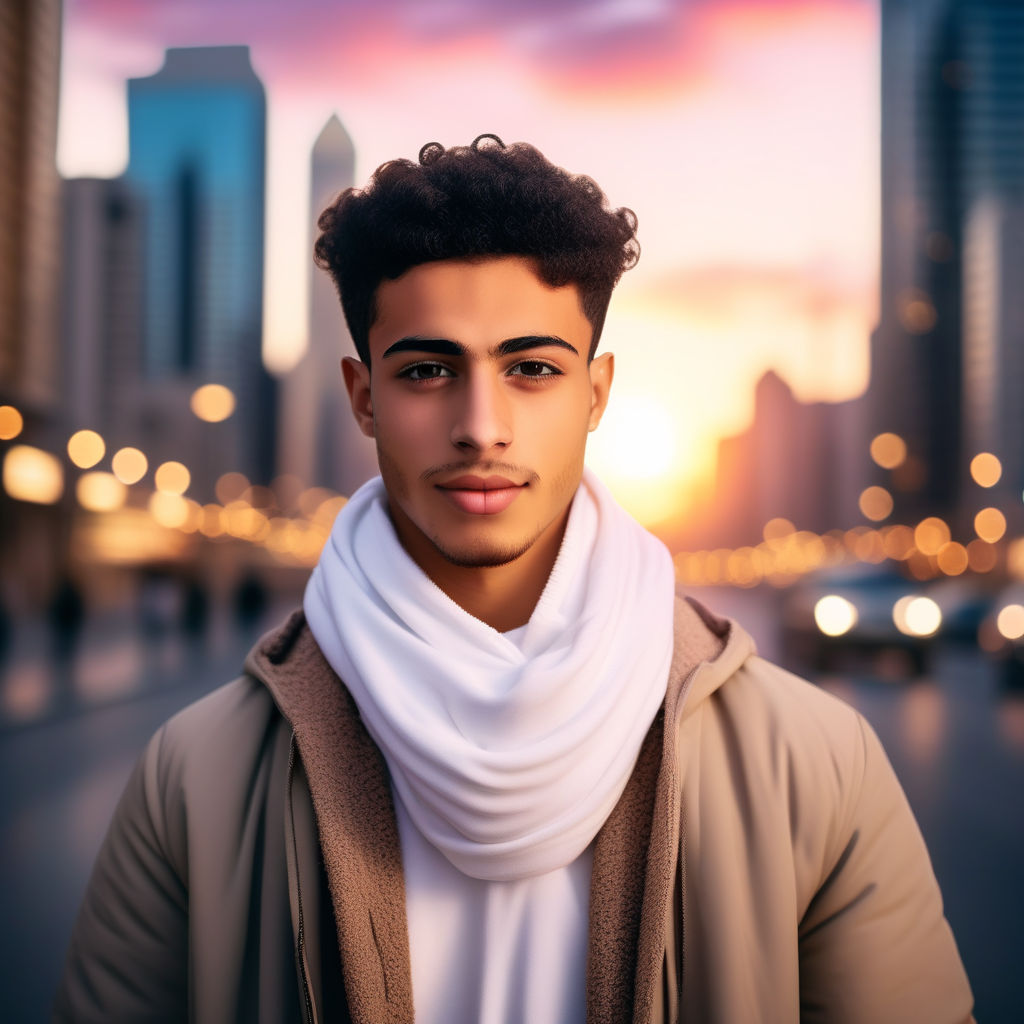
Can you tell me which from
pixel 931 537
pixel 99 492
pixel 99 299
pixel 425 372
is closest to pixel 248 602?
pixel 99 492

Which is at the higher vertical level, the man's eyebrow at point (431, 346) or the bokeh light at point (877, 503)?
the bokeh light at point (877, 503)

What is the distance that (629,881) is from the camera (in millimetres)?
2109

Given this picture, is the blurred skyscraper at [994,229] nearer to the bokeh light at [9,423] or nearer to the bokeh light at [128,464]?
the bokeh light at [128,464]

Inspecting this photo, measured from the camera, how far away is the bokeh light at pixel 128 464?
6181 centimetres

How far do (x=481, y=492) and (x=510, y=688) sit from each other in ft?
1.41

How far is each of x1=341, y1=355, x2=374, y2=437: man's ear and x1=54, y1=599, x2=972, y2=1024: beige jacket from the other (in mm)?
679

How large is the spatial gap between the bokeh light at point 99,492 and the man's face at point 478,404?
52.7m

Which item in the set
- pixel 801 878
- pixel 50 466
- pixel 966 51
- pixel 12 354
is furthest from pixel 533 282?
pixel 966 51

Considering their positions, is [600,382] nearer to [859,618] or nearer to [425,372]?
[425,372]

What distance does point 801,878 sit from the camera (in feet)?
6.89

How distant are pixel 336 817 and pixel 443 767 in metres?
0.29

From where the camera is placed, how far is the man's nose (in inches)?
86.7

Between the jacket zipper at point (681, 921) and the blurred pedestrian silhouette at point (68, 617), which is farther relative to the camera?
the blurred pedestrian silhouette at point (68, 617)

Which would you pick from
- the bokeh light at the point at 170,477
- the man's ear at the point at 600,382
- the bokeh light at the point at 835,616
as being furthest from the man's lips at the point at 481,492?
the bokeh light at the point at 170,477
